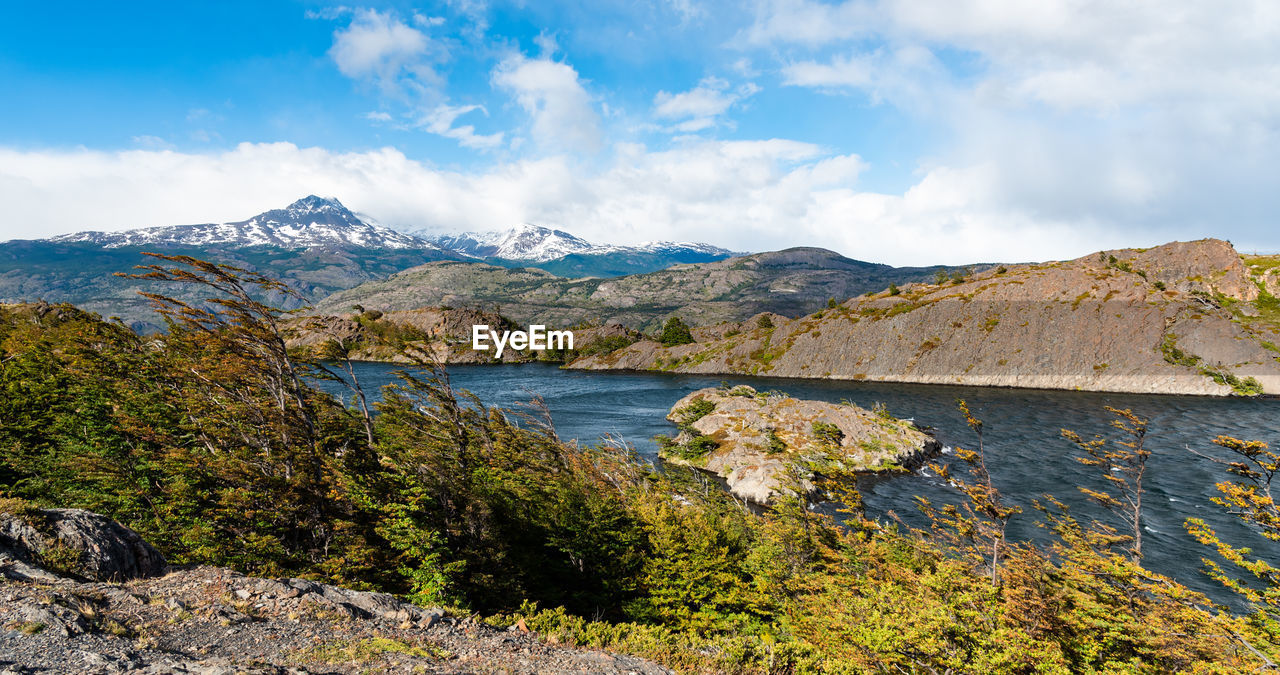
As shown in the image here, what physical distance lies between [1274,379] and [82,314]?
147349mm

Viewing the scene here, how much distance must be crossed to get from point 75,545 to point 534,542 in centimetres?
1227

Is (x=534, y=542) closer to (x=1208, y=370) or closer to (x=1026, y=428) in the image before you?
(x=1026, y=428)

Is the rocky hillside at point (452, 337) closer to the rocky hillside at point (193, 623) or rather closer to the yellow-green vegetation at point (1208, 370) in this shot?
the yellow-green vegetation at point (1208, 370)

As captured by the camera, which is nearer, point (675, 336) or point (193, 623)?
point (193, 623)

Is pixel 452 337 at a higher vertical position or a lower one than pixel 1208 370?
lower

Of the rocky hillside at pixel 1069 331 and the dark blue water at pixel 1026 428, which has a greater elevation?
the rocky hillside at pixel 1069 331

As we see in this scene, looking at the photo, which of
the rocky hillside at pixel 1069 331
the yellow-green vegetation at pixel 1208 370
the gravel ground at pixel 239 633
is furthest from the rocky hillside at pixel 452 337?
the gravel ground at pixel 239 633

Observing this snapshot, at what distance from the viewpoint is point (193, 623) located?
9.94m

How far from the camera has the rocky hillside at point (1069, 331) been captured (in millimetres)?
90688

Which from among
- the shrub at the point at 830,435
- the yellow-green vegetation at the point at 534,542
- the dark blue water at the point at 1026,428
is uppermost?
the yellow-green vegetation at the point at 534,542

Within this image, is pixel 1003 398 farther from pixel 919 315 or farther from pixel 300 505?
pixel 300 505

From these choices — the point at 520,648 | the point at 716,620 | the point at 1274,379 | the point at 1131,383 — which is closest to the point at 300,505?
the point at 520,648

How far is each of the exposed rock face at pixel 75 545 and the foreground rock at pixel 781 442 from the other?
3703 centimetres

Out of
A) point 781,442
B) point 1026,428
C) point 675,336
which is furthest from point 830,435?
point 675,336
